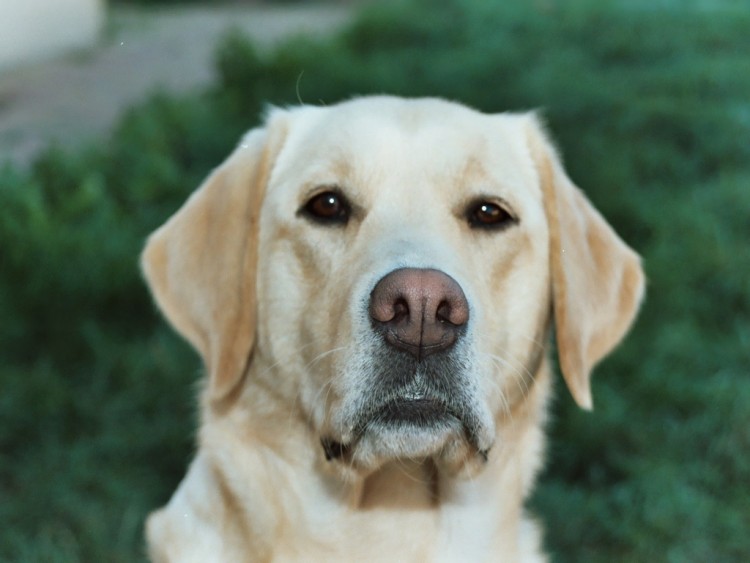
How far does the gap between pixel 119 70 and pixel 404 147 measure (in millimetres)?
5616

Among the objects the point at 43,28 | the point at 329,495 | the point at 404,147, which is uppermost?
the point at 404,147

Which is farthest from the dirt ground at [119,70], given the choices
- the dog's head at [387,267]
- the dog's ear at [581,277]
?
the dog's ear at [581,277]

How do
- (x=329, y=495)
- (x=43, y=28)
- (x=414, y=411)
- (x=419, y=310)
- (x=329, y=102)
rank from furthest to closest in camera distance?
1. (x=329, y=102)
2. (x=43, y=28)
3. (x=329, y=495)
4. (x=414, y=411)
5. (x=419, y=310)

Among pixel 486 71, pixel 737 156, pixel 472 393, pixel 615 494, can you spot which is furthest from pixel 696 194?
pixel 472 393

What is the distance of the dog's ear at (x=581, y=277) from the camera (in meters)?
3.41

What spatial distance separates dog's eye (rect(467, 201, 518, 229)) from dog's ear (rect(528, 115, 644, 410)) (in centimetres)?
22

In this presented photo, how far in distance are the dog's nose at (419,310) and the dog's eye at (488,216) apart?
60 cm

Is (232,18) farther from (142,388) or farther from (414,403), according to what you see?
(414,403)

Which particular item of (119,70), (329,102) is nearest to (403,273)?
(329,102)

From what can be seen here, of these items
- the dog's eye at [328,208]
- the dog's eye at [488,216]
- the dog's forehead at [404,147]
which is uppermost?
the dog's forehead at [404,147]

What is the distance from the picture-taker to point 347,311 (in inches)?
113

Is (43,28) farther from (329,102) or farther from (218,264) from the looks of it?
(218,264)

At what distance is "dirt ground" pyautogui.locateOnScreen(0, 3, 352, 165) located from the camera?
747cm

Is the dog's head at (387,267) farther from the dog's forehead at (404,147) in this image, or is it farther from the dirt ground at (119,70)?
the dirt ground at (119,70)
